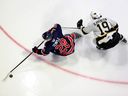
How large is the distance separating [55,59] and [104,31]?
0.56m

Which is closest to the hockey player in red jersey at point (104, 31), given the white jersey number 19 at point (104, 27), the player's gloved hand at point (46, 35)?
the white jersey number 19 at point (104, 27)

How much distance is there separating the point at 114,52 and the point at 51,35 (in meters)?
0.74

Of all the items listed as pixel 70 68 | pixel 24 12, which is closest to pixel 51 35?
pixel 70 68

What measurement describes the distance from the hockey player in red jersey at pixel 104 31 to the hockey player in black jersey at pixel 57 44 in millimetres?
239

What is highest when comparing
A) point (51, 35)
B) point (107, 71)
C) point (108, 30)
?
point (51, 35)

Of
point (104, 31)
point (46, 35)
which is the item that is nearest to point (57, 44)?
point (46, 35)

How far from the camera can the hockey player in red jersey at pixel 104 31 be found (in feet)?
7.78

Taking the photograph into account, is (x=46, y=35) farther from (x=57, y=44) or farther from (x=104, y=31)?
(x=104, y=31)

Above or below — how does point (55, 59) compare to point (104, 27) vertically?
below

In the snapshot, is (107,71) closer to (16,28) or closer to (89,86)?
(89,86)

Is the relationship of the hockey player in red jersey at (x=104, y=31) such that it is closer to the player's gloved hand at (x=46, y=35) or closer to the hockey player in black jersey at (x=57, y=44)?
the hockey player in black jersey at (x=57, y=44)

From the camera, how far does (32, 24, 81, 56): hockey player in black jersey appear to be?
2.34 m

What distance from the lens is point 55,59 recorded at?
2535mm

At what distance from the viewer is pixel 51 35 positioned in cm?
236
